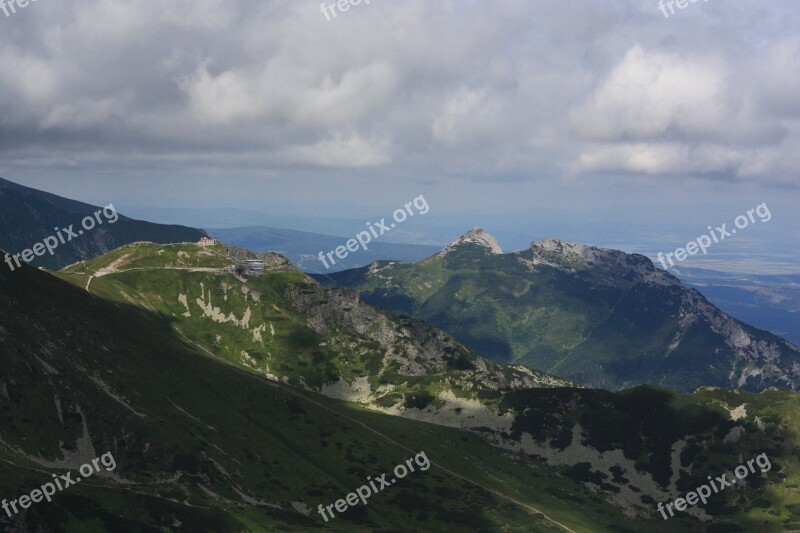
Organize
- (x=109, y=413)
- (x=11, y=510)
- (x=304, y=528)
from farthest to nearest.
Answer: (x=109, y=413) < (x=304, y=528) < (x=11, y=510)

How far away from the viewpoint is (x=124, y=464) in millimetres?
179000

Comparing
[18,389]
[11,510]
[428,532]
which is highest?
[18,389]

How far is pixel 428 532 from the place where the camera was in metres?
195

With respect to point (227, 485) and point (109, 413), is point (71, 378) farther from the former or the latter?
point (227, 485)

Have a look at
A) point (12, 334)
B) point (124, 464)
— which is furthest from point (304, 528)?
point (12, 334)

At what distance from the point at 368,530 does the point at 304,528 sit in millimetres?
24387

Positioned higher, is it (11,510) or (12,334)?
(12,334)

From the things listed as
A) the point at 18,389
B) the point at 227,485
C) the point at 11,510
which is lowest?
the point at 227,485

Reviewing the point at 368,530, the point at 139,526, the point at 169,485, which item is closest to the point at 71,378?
the point at 169,485

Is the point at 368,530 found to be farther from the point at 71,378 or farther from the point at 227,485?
the point at 71,378

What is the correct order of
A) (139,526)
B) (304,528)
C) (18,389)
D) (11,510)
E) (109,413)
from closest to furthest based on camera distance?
(11,510)
(139,526)
(304,528)
(18,389)
(109,413)

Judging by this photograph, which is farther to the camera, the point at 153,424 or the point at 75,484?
the point at 153,424

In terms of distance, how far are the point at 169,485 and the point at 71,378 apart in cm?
5108

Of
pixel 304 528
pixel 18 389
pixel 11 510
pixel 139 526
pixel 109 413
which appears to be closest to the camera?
pixel 11 510
